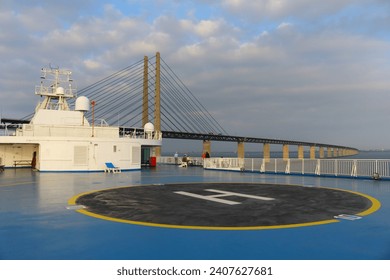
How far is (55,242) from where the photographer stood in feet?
20.8

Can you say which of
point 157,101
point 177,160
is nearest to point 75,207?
point 177,160

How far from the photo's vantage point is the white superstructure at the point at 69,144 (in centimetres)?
2477

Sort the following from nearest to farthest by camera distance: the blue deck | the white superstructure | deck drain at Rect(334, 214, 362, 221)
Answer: the blue deck, deck drain at Rect(334, 214, 362, 221), the white superstructure

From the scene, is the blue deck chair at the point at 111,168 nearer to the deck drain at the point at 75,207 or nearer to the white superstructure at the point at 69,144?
the white superstructure at the point at 69,144

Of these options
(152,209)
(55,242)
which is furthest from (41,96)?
(55,242)

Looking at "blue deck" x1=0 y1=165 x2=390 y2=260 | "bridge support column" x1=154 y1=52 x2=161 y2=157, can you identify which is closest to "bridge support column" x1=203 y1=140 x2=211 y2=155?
"bridge support column" x1=154 y1=52 x2=161 y2=157

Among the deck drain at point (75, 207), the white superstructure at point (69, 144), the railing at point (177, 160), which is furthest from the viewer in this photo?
the railing at point (177, 160)

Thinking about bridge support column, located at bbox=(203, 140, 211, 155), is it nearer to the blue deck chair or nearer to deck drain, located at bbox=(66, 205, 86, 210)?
the blue deck chair

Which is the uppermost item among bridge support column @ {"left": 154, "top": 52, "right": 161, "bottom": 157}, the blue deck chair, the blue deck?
bridge support column @ {"left": 154, "top": 52, "right": 161, "bottom": 157}

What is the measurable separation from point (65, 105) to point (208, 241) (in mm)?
30243

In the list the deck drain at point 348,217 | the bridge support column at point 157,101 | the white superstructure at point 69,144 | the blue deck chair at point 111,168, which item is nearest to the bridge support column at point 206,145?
the bridge support column at point 157,101

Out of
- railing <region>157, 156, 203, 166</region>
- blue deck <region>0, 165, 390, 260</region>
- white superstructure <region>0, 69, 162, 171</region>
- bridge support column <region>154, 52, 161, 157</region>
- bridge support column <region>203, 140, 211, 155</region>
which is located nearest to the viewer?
blue deck <region>0, 165, 390, 260</region>

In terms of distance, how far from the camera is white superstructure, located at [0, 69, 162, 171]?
81.3ft
